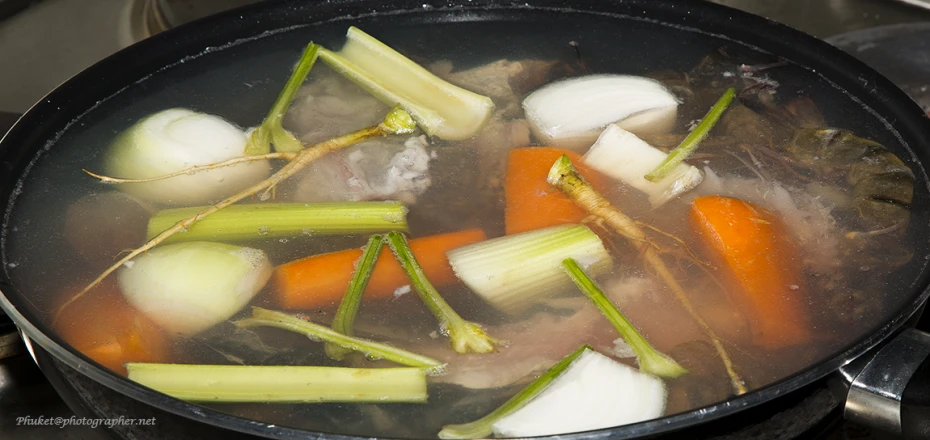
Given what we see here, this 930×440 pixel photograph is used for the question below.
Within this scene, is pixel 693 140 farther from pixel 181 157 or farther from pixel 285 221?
pixel 181 157

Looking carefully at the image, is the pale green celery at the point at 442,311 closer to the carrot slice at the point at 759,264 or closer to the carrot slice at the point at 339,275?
the carrot slice at the point at 339,275

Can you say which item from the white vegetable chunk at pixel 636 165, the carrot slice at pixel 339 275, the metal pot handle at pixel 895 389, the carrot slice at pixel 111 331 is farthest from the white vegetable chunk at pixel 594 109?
the carrot slice at pixel 111 331

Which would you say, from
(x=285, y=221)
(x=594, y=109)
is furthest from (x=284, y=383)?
(x=594, y=109)

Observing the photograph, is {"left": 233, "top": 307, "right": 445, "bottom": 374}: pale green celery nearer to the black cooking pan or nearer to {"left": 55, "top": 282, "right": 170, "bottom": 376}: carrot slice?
{"left": 55, "top": 282, "right": 170, "bottom": 376}: carrot slice

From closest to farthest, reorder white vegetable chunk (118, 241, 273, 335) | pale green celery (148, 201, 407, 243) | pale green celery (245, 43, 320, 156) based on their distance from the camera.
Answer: white vegetable chunk (118, 241, 273, 335), pale green celery (148, 201, 407, 243), pale green celery (245, 43, 320, 156)

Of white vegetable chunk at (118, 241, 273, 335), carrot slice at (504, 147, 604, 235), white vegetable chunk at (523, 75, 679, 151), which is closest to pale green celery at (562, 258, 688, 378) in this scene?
carrot slice at (504, 147, 604, 235)

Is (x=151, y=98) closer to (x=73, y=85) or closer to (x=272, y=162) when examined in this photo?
(x=73, y=85)
